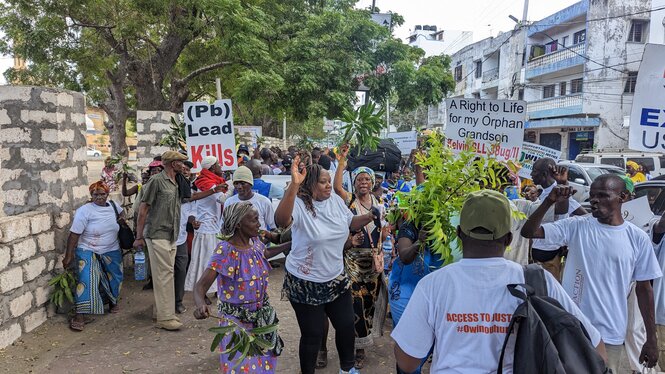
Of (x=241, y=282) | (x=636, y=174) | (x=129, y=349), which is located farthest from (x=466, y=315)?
(x=636, y=174)

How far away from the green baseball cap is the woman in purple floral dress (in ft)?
A: 6.24

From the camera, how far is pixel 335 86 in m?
16.0

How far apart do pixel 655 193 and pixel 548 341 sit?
20.4 ft

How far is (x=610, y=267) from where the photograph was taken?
10.2 ft

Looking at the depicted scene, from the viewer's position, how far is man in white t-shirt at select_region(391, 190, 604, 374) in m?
1.86

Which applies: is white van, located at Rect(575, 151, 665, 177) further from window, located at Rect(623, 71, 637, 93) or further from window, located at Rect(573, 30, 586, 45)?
window, located at Rect(573, 30, 586, 45)

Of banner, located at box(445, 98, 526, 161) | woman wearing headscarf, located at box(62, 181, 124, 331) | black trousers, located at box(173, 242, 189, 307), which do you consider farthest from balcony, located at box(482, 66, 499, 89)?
woman wearing headscarf, located at box(62, 181, 124, 331)

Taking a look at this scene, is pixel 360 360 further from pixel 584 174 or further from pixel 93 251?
pixel 584 174

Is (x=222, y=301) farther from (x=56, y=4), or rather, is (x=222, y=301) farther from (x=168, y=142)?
(x=56, y=4)

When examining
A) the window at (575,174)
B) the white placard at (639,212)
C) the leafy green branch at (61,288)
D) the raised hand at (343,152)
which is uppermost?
the raised hand at (343,152)

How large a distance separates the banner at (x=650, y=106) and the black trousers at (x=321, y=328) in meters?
2.91

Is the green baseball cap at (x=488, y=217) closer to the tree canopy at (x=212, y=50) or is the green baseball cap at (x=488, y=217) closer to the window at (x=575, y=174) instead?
the tree canopy at (x=212, y=50)

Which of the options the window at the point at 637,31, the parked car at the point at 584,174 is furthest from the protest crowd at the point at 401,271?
the window at the point at 637,31

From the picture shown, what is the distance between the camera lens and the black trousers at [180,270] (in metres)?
6.21
